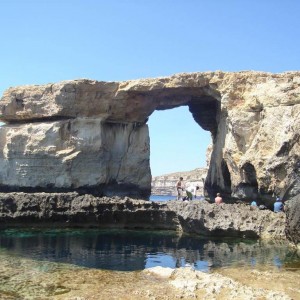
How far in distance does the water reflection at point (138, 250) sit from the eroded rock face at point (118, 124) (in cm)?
852

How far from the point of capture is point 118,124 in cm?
3366

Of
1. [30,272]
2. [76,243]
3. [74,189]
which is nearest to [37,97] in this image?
[74,189]

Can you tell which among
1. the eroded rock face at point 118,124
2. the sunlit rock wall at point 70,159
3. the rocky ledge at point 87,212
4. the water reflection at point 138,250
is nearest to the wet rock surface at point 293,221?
the water reflection at point 138,250

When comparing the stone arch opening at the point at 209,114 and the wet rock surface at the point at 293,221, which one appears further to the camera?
the stone arch opening at the point at 209,114

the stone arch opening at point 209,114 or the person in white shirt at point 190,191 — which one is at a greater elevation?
the stone arch opening at point 209,114

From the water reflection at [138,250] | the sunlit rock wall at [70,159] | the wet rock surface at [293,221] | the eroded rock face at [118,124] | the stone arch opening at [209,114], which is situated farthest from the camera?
the sunlit rock wall at [70,159]

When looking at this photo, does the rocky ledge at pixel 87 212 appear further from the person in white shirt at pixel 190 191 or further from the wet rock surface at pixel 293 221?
the wet rock surface at pixel 293 221

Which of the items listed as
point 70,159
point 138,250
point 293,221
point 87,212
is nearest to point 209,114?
point 70,159

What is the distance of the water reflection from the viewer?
522 inches

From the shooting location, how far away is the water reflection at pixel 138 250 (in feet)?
43.5

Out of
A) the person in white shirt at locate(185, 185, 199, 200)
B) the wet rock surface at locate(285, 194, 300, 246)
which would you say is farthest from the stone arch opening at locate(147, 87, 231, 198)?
the wet rock surface at locate(285, 194, 300, 246)

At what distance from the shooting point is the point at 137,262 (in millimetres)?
13477

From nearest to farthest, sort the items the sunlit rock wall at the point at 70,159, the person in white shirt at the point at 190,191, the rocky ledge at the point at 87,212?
the rocky ledge at the point at 87,212 → the person in white shirt at the point at 190,191 → the sunlit rock wall at the point at 70,159

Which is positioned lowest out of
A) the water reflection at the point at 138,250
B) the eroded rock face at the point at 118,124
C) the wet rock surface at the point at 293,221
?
the water reflection at the point at 138,250
